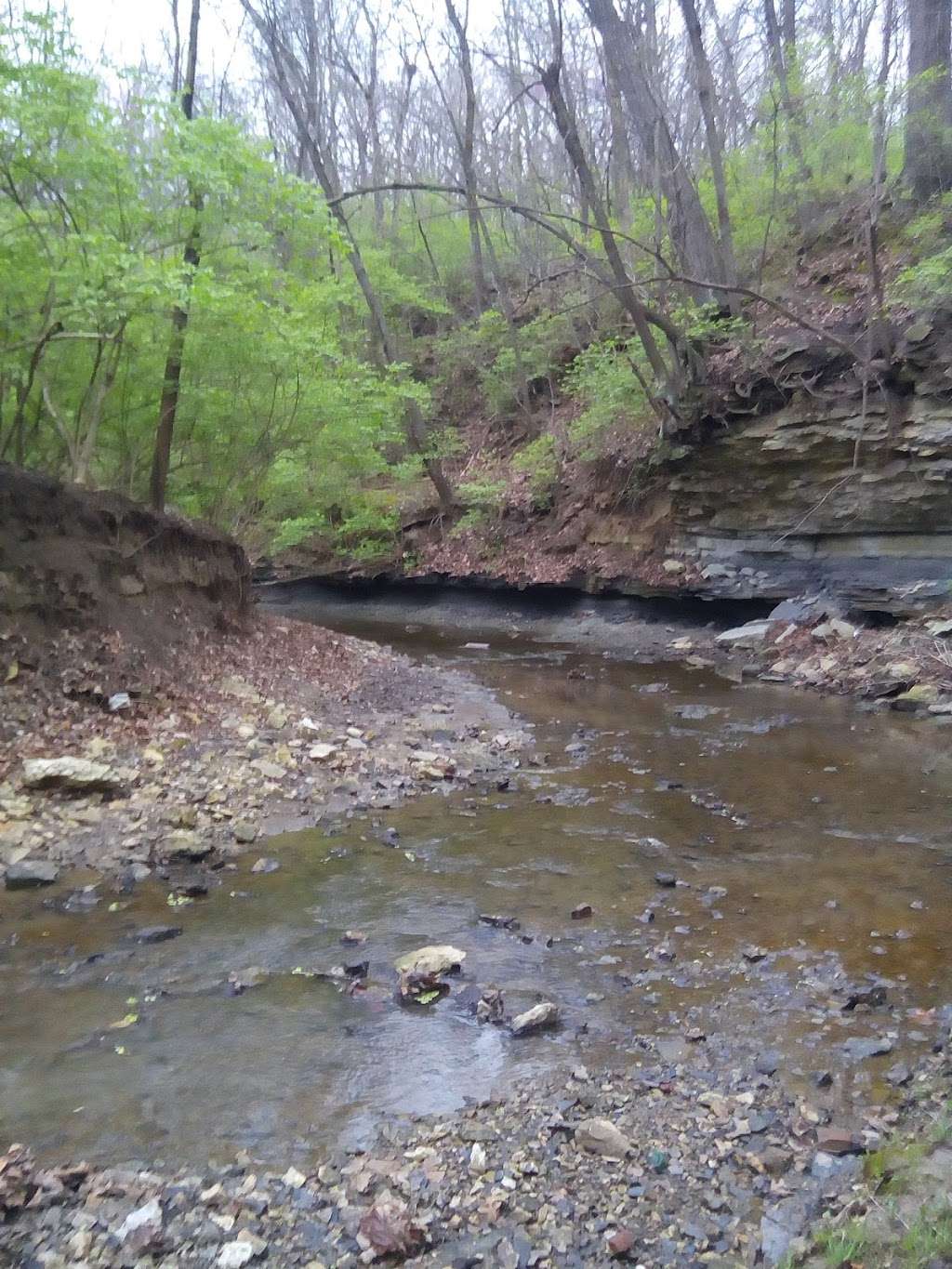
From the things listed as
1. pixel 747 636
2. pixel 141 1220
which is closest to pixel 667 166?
pixel 747 636

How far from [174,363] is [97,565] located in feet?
9.06

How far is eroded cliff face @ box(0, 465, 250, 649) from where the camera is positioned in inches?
360

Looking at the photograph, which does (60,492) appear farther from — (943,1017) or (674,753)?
(943,1017)

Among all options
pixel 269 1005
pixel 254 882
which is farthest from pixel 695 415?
pixel 269 1005

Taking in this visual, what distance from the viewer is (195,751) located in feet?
28.6

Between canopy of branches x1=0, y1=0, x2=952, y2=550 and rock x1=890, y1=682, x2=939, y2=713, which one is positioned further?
rock x1=890, y1=682, x2=939, y2=713

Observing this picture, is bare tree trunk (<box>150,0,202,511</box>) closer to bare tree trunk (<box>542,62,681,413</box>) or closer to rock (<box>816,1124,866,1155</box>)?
bare tree trunk (<box>542,62,681,413</box>)

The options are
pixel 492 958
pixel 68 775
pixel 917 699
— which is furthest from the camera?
pixel 917 699

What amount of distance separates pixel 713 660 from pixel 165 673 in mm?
9497

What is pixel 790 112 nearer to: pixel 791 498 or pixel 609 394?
pixel 609 394

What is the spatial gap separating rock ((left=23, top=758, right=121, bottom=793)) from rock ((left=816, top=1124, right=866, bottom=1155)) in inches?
240

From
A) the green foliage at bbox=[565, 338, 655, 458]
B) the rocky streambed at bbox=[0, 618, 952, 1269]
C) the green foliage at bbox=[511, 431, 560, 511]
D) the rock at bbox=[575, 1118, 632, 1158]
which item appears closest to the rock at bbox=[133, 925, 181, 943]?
the rocky streambed at bbox=[0, 618, 952, 1269]

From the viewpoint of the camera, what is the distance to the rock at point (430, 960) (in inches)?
196

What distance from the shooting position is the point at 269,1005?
15.4 ft
